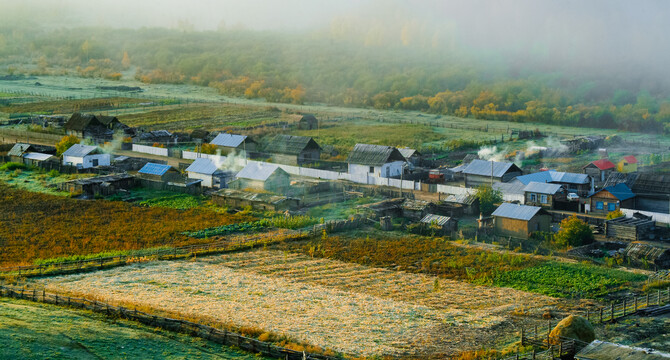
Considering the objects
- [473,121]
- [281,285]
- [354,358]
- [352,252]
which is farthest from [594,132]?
[354,358]

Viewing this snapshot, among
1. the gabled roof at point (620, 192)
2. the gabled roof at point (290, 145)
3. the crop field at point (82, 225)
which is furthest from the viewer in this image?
the gabled roof at point (290, 145)

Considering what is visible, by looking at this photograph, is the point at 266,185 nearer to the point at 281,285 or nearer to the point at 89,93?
the point at 281,285

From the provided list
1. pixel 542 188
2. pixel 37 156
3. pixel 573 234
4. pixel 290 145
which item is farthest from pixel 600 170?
pixel 37 156

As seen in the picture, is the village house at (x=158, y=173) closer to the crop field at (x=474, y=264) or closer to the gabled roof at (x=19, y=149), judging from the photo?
the gabled roof at (x=19, y=149)

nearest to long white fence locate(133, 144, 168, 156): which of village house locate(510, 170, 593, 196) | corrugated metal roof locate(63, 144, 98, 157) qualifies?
corrugated metal roof locate(63, 144, 98, 157)

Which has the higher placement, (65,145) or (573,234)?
(65,145)

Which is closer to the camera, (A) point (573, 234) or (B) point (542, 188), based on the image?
(A) point (573, 234)

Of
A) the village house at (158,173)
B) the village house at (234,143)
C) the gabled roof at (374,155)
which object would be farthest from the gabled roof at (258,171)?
the village house at (234,143)

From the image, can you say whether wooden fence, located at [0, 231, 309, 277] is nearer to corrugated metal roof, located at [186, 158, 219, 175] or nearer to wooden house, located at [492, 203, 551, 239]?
wooden house, located at [492, 203, 551, 239]

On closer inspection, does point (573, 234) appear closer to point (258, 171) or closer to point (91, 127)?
point (258, 171)
